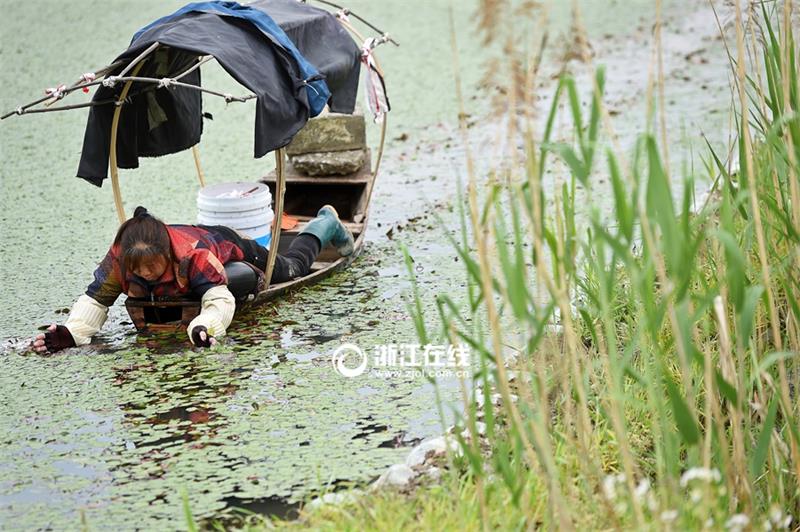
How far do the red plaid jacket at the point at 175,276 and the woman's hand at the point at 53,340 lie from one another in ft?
0.53

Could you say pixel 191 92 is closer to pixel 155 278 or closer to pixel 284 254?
pixel 284 254

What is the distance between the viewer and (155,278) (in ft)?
13.1

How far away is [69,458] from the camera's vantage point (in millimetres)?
3254

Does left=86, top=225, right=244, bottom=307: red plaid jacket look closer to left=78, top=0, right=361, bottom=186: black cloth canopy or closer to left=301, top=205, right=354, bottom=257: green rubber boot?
left=78, top=0, right=361, bottom=186: black cloth canopy

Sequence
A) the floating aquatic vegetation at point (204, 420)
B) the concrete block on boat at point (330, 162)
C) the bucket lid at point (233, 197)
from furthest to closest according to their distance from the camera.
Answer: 1. the concrete block on boat at point (330, 162)
2. the bucket lid at point (233, 197)
3. the floating aquatic vegetation at point (204, 420)

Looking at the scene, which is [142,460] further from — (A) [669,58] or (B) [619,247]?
(A) [669,58]

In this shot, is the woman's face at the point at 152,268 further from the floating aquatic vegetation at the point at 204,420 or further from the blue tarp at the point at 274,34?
the blue tarp at the point at 274,34

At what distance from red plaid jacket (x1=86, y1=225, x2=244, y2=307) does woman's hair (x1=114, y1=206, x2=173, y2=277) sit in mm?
52

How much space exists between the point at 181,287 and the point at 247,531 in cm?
151

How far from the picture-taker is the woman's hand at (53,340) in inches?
158

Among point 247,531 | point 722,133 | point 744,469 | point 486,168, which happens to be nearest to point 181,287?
point 247,531

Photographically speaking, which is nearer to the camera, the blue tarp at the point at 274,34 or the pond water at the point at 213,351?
the pond water at the point at 213,351

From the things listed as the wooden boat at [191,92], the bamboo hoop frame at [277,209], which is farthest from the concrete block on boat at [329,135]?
the bamboo hoop frame at [277,209]

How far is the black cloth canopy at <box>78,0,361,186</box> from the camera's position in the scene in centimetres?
388
